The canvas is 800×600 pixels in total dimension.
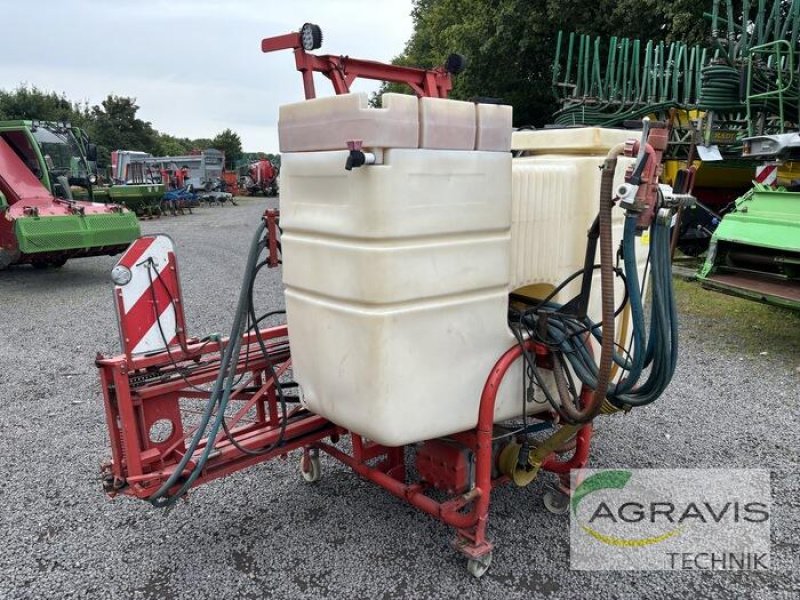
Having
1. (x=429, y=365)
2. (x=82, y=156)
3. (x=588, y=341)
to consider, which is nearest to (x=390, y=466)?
(x=429, y=365)

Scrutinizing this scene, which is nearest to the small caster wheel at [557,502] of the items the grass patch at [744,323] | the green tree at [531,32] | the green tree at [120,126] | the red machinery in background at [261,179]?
the grass patch at [744,323]

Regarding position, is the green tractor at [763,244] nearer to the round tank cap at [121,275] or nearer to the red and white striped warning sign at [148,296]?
the red and white striped warning sign at [148,296]

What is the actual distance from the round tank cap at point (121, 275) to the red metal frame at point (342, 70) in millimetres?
1029

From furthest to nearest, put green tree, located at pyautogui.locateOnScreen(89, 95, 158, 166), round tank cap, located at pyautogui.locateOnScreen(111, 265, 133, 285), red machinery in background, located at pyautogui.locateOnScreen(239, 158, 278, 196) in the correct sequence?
green tree, located at pyautogui.locateOnScreen(89, 95, 158, 166) → red machinery in background, located at pyautogui.locateOnScreen(239, 158, 278, 196) → round tank cap, located at pyautogui.locateOnScreen(111, 265, 133, 285)

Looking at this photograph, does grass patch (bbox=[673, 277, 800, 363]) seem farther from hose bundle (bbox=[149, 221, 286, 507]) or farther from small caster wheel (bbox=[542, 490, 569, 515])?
hose bundle (bbox=[149, 221, 286, 507])

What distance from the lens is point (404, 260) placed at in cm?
208

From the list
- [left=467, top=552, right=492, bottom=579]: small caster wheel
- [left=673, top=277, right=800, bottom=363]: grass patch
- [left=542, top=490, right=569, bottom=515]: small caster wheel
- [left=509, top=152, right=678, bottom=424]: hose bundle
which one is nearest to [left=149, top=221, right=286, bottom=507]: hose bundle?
[left=467, top=552, right=492, bottom=579]: small caster wheel

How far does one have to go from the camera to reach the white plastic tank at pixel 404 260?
205 centimetres

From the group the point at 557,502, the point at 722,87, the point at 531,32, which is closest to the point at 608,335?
the point at 557,502

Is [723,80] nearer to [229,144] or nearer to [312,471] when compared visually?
Answer: [312,471]

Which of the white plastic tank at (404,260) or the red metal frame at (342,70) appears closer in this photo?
the white plastic tank at (404,260)

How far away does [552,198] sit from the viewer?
253cm

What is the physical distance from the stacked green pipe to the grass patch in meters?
2.04

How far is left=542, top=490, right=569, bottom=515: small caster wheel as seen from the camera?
294cm
